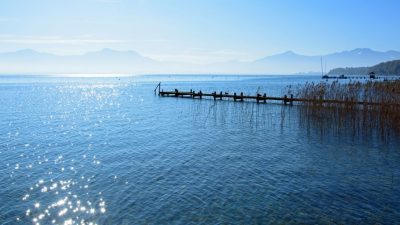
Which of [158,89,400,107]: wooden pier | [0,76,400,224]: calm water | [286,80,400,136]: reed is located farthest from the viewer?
[158,89,400,107]: wooden pier

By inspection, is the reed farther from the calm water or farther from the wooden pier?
the calm water

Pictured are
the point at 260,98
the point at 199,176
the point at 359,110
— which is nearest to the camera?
the point at 199,176

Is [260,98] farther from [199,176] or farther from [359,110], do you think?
[199,176]

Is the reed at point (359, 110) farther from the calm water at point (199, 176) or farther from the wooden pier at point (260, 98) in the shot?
the calm water at point (199, 176)

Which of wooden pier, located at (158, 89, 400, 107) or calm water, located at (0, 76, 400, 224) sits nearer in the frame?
calm water, located at (0, 76, 400, 224)

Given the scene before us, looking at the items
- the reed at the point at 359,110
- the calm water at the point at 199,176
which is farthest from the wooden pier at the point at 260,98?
the calm water at the point at 199,176

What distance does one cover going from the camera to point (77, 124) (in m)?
29.1

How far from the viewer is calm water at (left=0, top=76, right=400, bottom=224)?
10.3 metres

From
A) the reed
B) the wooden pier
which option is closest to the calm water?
the reed

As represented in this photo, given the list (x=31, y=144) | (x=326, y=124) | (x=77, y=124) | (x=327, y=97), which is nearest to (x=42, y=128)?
(x=77, y=124)

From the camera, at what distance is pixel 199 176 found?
544 inches

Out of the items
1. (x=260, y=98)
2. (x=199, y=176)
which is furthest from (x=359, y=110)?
(x=260, y=98)

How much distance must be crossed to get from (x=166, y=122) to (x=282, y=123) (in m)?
9.49

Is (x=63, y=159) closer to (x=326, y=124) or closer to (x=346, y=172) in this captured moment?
(x=346, y=172)
